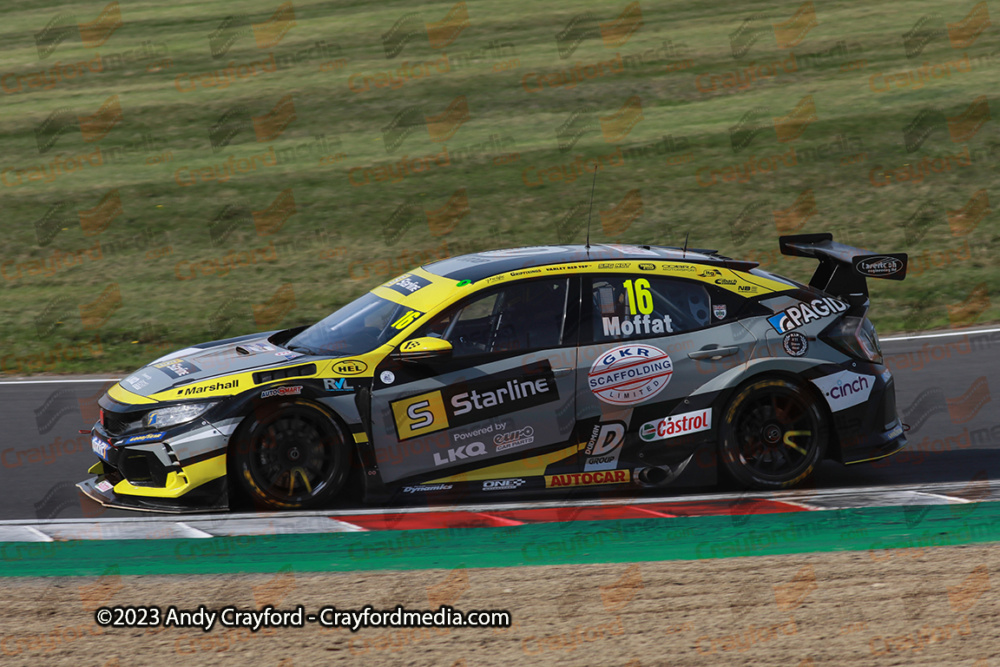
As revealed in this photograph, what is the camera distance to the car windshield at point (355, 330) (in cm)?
679

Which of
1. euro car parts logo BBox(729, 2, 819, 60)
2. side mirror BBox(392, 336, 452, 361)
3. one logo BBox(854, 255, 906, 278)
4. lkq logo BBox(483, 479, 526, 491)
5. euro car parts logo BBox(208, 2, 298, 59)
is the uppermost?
euro car parts logo BBox(208, 2, 298, 59)

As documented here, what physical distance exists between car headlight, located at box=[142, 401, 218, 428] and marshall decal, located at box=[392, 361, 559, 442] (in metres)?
1.12

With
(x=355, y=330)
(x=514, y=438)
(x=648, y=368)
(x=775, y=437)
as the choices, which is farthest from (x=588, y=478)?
(x=355, y=330)

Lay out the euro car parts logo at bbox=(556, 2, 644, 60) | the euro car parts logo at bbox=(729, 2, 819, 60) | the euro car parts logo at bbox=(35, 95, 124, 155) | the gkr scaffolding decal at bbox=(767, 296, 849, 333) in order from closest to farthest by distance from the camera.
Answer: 1. the gkr scaffolding decal at bbox=(767, 296, 849, 333)
2. the euro car parts logo at bbox=(35, 95, 124, 155)
3. the euro car parts logo at bbox=(729, 2, 819, 60)
4. the euro car parts logo at bbox=(556, 2, 644, 60)

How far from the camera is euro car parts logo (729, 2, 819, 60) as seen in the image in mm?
23984

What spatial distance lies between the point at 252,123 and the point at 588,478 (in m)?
16.1

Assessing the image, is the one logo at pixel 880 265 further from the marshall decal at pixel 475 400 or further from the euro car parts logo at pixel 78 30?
the euro car parts logo at pixel 78 30

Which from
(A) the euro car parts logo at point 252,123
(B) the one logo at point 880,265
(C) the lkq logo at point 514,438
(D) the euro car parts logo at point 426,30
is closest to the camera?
(C) the lkq logo at point 514,438

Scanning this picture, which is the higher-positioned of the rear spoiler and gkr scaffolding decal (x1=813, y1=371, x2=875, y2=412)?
the rear spoiler

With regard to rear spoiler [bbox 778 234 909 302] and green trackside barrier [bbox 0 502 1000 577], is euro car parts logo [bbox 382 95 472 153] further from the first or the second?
green trackside barrier [bbox 0 502 1000 577]

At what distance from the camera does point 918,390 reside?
31.0ft

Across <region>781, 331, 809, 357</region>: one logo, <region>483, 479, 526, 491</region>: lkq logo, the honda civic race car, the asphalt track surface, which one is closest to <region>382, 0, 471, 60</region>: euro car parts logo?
the asphalt track surface

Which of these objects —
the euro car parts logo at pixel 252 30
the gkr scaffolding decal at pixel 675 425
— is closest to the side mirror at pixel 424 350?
the gkr scaffolding decal at pixel 675 425

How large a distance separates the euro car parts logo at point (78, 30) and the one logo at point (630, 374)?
79.1ft
